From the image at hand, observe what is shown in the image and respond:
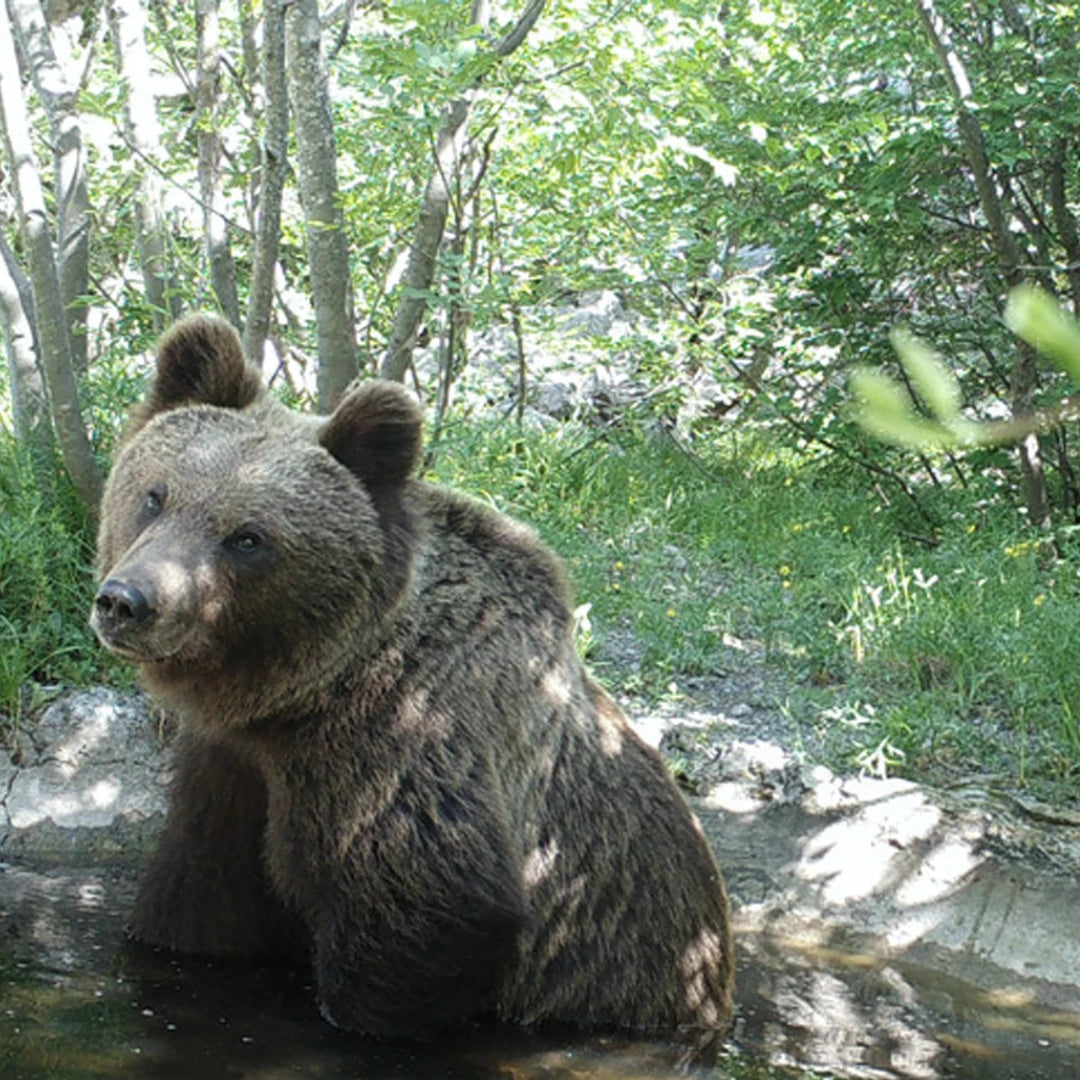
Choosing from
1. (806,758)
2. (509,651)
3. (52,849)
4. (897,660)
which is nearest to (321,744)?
(509,651)

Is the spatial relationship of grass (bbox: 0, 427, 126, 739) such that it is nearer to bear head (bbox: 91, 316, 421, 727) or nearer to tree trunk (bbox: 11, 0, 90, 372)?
tree trunk (bbox: 11, 0, 90, 372)

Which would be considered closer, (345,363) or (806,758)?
(806,758)

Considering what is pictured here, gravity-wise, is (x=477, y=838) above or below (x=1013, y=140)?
below

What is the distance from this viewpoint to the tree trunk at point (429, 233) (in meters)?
7.23

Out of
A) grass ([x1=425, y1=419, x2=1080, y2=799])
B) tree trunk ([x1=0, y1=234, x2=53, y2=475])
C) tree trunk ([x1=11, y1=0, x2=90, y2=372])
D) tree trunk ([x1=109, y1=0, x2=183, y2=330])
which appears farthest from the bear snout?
tree trunk ([x1=109, y1=0, x2=183, y2=330])

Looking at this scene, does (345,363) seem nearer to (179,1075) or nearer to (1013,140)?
(179,1075)

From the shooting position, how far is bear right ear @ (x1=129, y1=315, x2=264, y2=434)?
4.28m

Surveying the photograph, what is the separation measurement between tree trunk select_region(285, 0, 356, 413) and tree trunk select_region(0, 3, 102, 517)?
3.68 ft

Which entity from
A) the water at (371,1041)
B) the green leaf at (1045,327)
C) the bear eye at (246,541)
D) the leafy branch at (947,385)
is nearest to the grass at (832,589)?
the water at (371,1041)

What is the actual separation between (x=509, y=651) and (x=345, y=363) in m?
2.91

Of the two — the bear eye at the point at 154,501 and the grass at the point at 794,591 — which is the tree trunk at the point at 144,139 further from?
the bear eye at the point at 154,501

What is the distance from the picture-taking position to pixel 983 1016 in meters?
4.88

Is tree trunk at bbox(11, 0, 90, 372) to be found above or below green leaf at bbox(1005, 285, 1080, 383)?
above

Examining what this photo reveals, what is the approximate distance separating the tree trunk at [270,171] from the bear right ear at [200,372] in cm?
195
